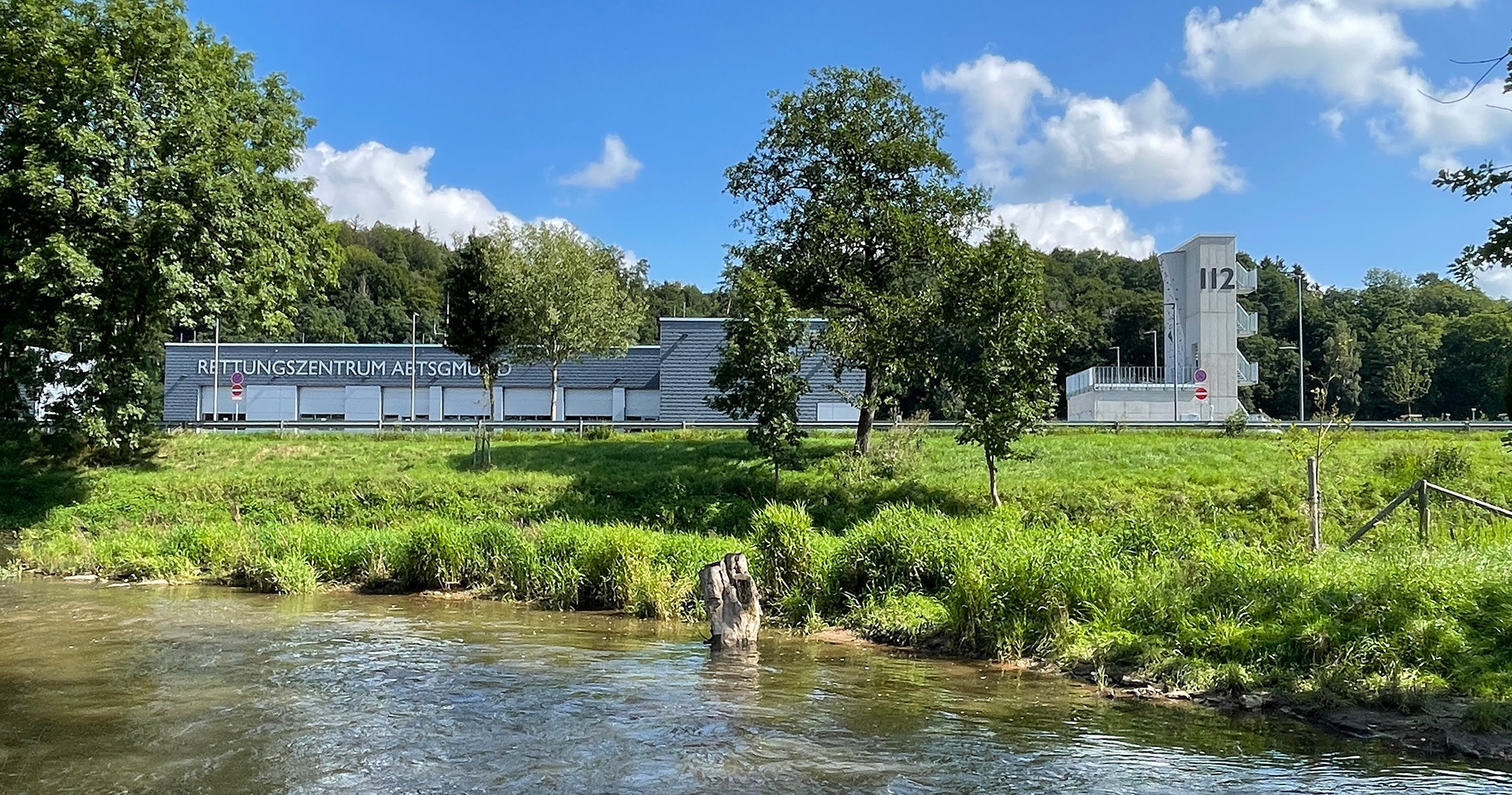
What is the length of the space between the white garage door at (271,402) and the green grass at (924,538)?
28.7 metres

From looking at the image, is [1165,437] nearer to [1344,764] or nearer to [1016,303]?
[1016,303]

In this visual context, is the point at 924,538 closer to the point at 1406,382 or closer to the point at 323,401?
the point at 323,401

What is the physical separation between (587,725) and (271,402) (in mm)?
58154

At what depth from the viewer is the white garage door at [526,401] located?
6134cm

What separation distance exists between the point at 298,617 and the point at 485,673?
227 inches

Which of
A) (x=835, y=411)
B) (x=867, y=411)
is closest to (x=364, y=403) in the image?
(x=835, y=411)

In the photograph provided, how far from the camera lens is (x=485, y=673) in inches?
480

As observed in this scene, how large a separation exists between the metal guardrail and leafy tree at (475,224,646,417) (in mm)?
5658

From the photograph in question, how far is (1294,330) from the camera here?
290 feet

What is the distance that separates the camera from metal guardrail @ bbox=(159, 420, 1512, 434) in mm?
34438

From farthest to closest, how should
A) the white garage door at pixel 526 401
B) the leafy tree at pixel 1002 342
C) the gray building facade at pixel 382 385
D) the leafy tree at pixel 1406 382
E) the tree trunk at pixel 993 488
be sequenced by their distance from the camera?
the leafy tree at pixel 1406 382, the white garage door at pixel 526 401, the gray building facade at pixel 382 385, the tree trunk at pixel 993 488, the leafy tree at pixel 1002 342

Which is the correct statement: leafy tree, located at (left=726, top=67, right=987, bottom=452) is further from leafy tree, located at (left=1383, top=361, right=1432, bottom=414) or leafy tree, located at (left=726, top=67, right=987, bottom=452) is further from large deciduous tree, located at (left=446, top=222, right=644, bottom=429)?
leafy tree, located at (left=1383, top=361, right=1432, bottom=414)

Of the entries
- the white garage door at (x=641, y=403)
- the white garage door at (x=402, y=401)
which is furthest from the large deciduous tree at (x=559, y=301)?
the white garage door at (x=402, y=401)

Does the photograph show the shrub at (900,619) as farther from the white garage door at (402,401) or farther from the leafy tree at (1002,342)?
the white garage door at (402,401)
